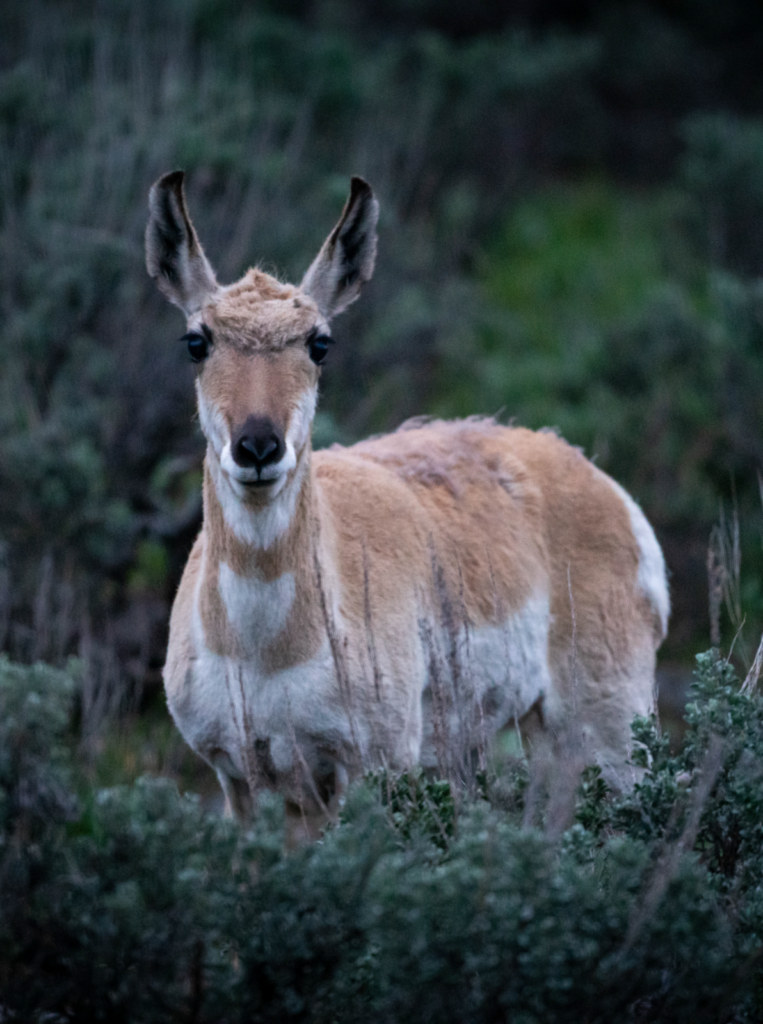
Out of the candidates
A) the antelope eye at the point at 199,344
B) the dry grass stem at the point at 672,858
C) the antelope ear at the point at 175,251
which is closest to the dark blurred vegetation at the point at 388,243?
the antelope ear at the point at 175,251

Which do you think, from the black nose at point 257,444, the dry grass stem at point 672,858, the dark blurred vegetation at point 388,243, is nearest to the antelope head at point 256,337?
the black nose at point 257,444

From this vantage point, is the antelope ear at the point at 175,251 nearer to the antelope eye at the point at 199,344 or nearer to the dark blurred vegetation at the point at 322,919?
the antelope eye at the point at 199,344

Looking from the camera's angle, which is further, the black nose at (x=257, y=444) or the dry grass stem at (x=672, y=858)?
the black nose at (x=257, y=444)

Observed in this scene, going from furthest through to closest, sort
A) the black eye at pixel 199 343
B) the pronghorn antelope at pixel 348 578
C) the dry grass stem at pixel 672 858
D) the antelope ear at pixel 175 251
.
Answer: the antelope ear at pixel 175 251, the black eye at pixel 199 343, the pronghorn antelope at pixel 348 578, the dry grass stem at pixel 672 858

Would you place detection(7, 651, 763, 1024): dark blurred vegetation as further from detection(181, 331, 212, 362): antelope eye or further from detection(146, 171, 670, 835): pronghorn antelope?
detection(181, 331, 212, 362): antelope eye

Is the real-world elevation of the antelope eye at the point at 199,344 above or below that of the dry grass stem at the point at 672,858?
above

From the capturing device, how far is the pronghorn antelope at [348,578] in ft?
14.4

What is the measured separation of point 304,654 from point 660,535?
6359 mm

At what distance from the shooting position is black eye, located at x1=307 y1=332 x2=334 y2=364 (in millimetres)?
4582

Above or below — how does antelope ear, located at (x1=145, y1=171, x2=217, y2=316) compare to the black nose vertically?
above

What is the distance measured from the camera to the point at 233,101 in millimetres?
11820

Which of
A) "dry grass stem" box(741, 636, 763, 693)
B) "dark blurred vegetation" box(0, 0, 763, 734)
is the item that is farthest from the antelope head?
"dark blurred vegetation" box(0, 0, 763, 734)

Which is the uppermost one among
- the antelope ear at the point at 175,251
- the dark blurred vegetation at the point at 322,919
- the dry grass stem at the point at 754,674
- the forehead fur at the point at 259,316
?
the antelope ear at the point at 175,251

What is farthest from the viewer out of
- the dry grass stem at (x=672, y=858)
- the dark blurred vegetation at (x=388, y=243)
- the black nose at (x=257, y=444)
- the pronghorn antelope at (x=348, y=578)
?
the dark blurred vegetation at (x=388, y=243)
